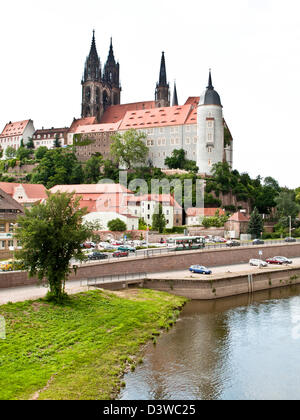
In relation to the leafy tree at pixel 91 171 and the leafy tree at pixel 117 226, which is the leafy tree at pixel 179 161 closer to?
the leafy tree at pixel 91 171

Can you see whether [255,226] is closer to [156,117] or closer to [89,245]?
[89,245]

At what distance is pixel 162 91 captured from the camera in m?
137

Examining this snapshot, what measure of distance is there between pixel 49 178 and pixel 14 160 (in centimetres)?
2252

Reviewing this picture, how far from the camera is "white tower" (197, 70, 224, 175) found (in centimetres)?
9700

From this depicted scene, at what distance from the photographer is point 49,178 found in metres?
100

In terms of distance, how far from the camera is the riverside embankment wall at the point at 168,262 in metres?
33.7

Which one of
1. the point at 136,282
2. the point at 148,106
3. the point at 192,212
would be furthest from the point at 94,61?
the point at 136,282

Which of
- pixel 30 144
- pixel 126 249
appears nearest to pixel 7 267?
pixel 126 249

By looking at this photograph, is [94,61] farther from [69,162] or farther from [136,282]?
[136,282]

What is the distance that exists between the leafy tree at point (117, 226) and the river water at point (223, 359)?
30.1 meters

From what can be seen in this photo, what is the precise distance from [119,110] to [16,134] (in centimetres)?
3153

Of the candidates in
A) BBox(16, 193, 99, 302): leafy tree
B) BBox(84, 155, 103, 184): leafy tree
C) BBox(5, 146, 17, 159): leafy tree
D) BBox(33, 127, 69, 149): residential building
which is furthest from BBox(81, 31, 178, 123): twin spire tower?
BBox(16, 193, 99, 302): leafy tree

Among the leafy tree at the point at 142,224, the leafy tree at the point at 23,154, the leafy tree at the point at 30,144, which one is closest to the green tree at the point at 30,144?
the leafy tree at the point at 30,144

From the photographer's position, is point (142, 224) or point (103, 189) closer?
point (142, 224)
